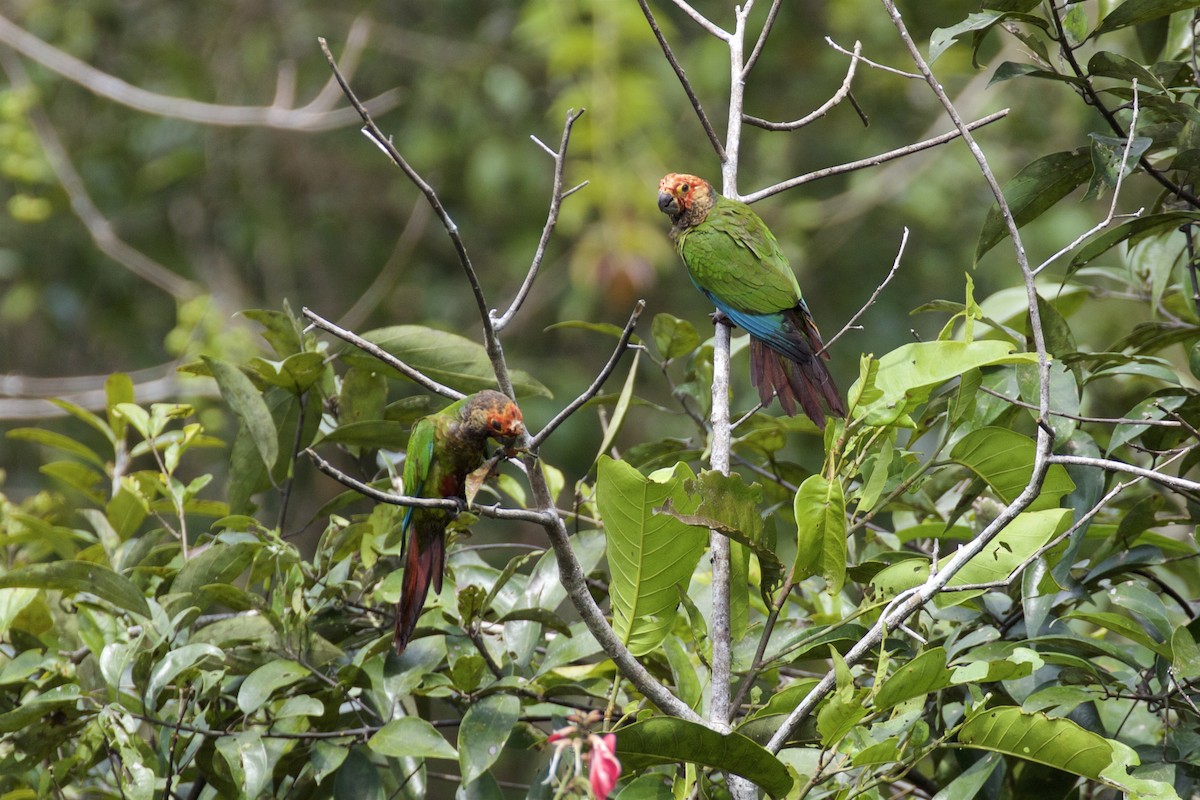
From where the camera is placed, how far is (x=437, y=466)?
81.9 inches

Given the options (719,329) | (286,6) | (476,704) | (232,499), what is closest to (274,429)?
(232,499)

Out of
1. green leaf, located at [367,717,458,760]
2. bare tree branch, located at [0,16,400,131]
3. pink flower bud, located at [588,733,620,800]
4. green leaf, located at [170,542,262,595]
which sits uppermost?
bare tree branch, located at [0,16,400,131]

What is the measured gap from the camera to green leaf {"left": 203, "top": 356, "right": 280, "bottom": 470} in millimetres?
1825

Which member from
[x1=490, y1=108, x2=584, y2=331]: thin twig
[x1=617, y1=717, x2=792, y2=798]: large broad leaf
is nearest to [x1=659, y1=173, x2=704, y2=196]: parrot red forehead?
[x1=490, y1=108, x2=584, y2=331]: thin twig

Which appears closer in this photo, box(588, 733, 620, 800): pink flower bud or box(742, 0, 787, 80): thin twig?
box(588, 733, 620, 800): pink flower bud

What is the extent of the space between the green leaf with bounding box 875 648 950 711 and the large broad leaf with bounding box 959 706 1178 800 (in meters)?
0.09

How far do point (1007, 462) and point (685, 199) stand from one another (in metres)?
1.62

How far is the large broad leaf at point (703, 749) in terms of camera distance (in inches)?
45.8

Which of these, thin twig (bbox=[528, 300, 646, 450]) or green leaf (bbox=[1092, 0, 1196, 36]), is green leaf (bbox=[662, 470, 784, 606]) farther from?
green leaf (bbox=[1092, 0, 1196, 36])

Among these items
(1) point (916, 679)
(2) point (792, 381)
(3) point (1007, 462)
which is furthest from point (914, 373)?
(2) point (792, 381)

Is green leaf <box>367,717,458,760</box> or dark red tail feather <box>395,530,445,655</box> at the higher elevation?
dark red tail feather <box>395,530,445,655</box>

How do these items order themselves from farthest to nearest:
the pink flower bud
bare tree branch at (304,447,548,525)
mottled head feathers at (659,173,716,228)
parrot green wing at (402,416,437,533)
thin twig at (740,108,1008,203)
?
mottled head feathers at (659,173,716,228) < parrot green wing at (402,416,437,533) < thin twig at (740,108,1008,203) < bare tree branch at (304,447,548,525) < the pink flower bud

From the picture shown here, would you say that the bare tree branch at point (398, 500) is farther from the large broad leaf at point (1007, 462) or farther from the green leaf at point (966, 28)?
the green leaf at point (966, 28)

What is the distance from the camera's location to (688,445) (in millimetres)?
1995
